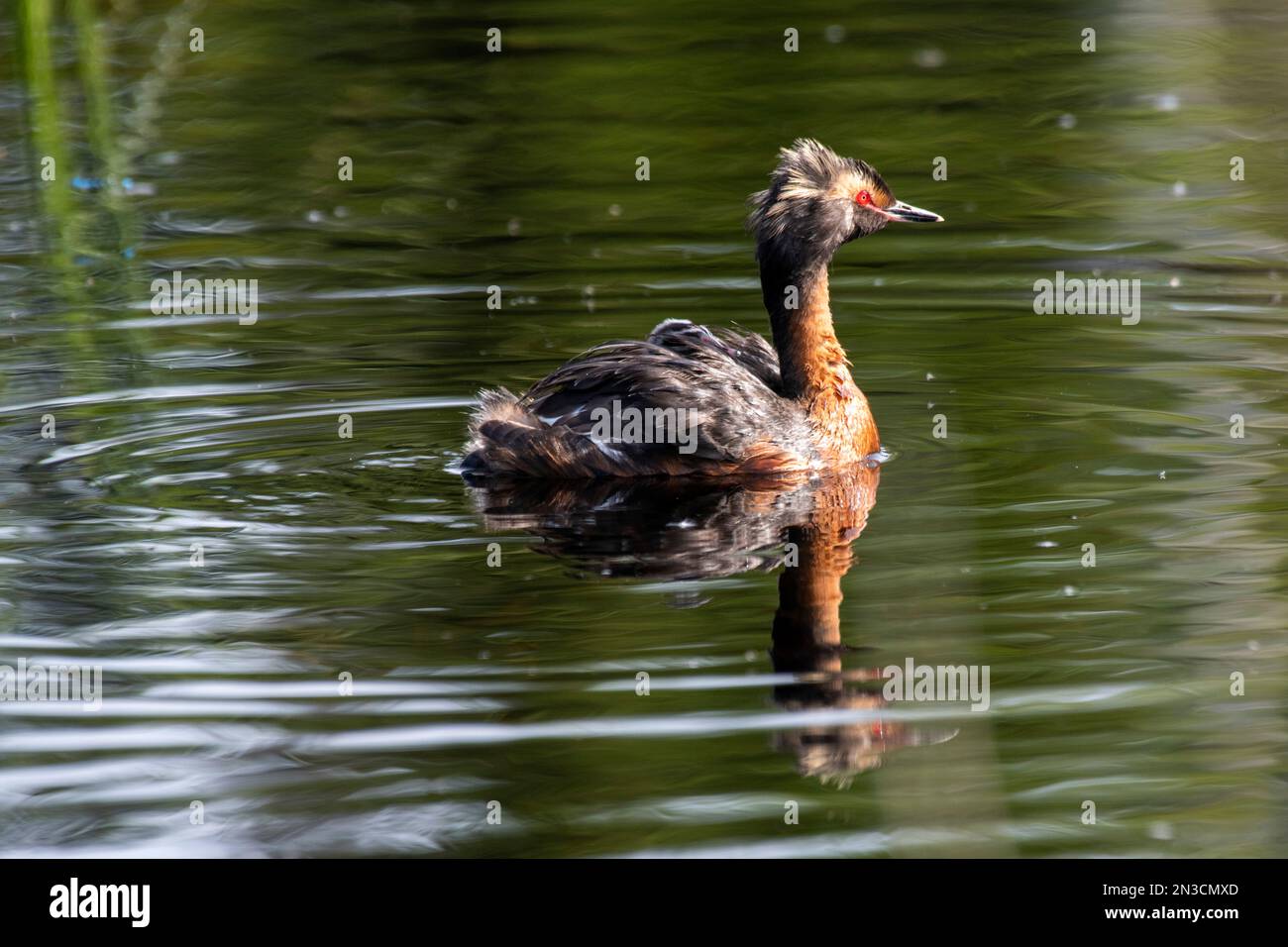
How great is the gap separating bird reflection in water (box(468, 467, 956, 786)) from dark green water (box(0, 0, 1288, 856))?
0.03 meters

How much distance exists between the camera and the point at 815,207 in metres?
9.18

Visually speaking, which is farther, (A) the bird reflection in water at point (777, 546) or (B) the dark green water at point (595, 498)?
(A) the bird reflection in water at point (777, 546)

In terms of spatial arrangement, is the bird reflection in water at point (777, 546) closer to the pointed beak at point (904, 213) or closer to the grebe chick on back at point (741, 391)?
the grebe chick on back at point (741, 391)

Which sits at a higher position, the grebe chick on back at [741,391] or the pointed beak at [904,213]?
the pointed beak at [904,213]

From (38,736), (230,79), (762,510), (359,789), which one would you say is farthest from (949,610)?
(230,79)

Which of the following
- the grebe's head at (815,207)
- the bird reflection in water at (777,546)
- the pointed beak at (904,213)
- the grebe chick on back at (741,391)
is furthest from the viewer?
the pointed beak at (904,213)

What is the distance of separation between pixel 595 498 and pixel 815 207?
1.73 m

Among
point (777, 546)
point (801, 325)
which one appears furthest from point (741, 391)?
point (777, 546)

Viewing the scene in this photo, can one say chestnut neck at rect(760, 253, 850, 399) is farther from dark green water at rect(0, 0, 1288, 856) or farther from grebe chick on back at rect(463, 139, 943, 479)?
dark green water at rect(0, 0, 1288, 856)

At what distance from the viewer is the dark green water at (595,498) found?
5.57 meters

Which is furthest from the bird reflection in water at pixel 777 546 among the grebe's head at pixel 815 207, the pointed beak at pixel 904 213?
the pointed beak at pixel 904 213

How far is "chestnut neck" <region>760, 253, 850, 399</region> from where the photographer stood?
9211 mm

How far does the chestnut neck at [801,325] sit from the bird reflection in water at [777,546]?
56cm
